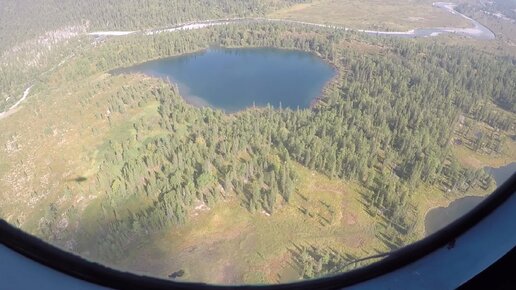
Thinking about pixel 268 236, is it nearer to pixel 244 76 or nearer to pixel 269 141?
pixel 269 141

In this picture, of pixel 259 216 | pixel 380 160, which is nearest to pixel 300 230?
pixel 259 216

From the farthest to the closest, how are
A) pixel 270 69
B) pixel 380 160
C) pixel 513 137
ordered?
pixel 270 69
pixel 513 137
pixel 380 160

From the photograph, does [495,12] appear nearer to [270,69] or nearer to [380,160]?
[270,69]

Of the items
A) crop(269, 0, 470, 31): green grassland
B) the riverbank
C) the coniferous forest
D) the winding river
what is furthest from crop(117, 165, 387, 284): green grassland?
crop(269, 0, 470, 31): green grassland

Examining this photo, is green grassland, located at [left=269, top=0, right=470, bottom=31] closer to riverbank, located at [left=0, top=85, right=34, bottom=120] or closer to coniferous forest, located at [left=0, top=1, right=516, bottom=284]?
coniferous forest, located at [left=0, top=1, right=516, bottom=284]

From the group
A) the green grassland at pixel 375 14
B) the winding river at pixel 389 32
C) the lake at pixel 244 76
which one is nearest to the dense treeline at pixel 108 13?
the winding river at pixel 389 32

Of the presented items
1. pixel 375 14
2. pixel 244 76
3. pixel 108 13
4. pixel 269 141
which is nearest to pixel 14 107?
pixel 244 76

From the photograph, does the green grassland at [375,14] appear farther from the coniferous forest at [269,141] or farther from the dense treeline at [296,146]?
the dense treeline at [296,146]
